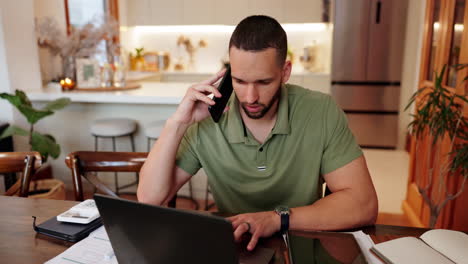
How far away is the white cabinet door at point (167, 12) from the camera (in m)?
5.50

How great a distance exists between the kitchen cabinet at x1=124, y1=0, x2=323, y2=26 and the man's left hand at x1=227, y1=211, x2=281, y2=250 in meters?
4.56

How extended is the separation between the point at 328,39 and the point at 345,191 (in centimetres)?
462

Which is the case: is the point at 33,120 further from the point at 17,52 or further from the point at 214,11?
the point at 214,11

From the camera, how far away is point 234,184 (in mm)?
1307

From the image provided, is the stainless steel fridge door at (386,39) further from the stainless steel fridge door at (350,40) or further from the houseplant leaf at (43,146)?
the houseplant leaf at (43,146)

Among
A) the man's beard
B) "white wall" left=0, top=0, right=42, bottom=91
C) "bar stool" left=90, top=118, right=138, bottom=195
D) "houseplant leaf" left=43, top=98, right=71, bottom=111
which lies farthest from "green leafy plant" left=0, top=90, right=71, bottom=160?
the man's beard

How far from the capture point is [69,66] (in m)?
3.47

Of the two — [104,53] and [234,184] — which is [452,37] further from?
[104,53]

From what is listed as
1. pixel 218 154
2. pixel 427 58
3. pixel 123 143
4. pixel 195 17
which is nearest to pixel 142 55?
pixel 195 17

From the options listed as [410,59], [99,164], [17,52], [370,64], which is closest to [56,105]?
[17,52]

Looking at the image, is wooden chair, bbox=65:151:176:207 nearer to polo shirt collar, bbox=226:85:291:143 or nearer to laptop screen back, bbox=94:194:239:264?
polo shirt collar, bbox=226:85:291:143

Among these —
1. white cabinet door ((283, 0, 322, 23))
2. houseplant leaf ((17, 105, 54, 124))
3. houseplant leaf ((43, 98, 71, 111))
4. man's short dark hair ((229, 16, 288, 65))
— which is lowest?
houseplant leaf ((17, 105, 54, 124))

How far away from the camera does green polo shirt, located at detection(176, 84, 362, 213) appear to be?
1269 millimetres

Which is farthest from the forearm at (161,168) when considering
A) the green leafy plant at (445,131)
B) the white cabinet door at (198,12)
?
the white cabinet door at (198,12)
